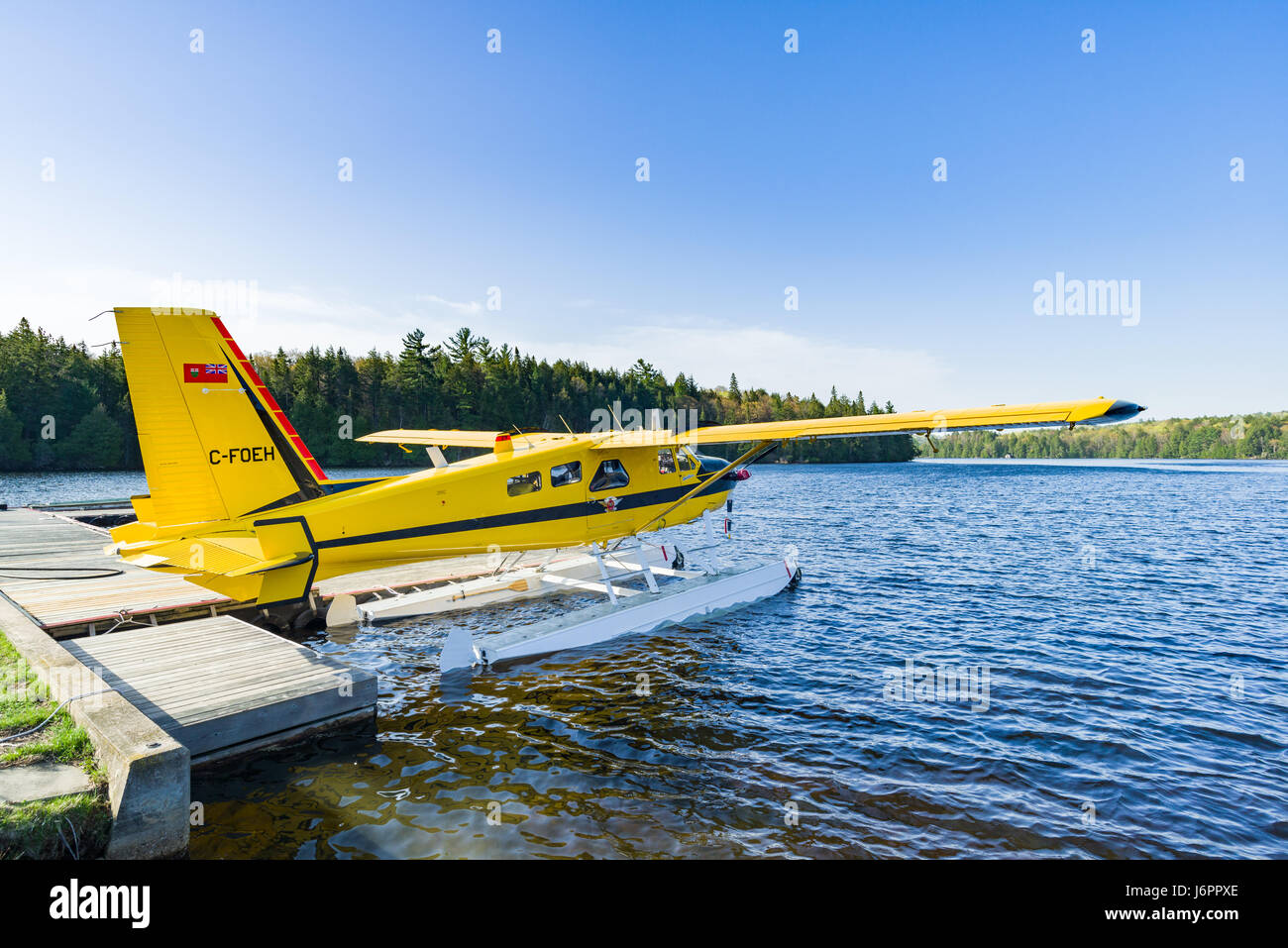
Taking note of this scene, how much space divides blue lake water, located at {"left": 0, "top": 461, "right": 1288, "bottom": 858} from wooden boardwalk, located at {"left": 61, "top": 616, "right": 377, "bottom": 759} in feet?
1.25

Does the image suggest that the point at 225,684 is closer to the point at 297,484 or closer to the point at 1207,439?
the point at 297,484

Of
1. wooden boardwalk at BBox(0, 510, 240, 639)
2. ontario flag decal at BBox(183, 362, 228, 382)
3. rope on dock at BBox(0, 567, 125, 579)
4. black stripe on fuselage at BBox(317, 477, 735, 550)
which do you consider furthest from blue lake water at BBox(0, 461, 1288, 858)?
rope on dock at BBox(0, 567, 125, 579)

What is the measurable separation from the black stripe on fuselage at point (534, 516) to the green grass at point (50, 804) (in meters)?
3.58

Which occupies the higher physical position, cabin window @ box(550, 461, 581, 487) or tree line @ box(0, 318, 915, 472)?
tree line @ box(0, 318, 915, 472)

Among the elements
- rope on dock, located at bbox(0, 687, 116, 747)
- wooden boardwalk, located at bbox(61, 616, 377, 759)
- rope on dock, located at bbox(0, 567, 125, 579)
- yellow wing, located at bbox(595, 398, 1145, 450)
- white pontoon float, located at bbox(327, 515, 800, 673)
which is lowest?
white pontoon float, located at bbox(327, 515, 800, 673)

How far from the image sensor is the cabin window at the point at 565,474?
1055cm

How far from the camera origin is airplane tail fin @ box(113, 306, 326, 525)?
23.1 ft

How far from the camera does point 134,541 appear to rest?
24.0ft

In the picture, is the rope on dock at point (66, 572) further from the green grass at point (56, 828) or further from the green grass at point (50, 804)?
the green grass at point (56, 828)

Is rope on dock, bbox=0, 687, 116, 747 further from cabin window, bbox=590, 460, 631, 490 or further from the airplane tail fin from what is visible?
cabin window, bbox=590, 460, 631, 490

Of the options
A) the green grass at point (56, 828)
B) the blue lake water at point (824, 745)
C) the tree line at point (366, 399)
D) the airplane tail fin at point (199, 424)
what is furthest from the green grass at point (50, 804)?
the tree line at point (366, 399)

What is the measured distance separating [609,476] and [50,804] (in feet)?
27.5

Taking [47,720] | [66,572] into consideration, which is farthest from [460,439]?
[47,720]
